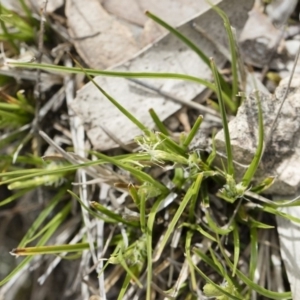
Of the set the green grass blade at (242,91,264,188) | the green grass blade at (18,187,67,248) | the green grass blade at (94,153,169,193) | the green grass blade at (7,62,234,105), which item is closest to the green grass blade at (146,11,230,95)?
the green grass blade at (7,62,234,105)

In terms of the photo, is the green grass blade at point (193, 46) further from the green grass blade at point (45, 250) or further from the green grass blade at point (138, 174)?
the green grass blade at point (45, 250)

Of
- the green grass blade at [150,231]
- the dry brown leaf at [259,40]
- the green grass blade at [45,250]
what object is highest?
the dry brown leaf at [259,40]

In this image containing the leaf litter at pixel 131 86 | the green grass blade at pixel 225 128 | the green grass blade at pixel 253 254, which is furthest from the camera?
the leaf litter at pixel 131 86

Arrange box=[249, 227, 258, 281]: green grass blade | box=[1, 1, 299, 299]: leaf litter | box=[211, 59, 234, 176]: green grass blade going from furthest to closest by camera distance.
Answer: box=[1, 1, 299, 299]: leaf litter, box=[249, 227, 258, 281]: green grass blade, box=[211, 59, 234, 176]: green grass blade

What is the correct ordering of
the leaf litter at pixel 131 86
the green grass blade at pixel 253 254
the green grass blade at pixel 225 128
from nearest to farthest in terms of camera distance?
the green grass blade at pixel 225 128 < the green grass blade at pixel 253 254 < the leaf litter at pixel 131 86

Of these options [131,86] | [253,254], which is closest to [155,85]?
[131,86]

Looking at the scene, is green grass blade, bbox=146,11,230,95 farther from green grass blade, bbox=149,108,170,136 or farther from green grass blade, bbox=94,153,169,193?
green grass blade, bbox=94,153,169,193

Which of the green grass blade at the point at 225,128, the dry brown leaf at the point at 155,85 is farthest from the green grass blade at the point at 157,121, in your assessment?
the green grass blade at the point at 225,128

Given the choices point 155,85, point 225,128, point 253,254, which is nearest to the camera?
point 225,128

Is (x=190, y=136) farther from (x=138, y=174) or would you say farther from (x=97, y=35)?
(x=97, y=35)
